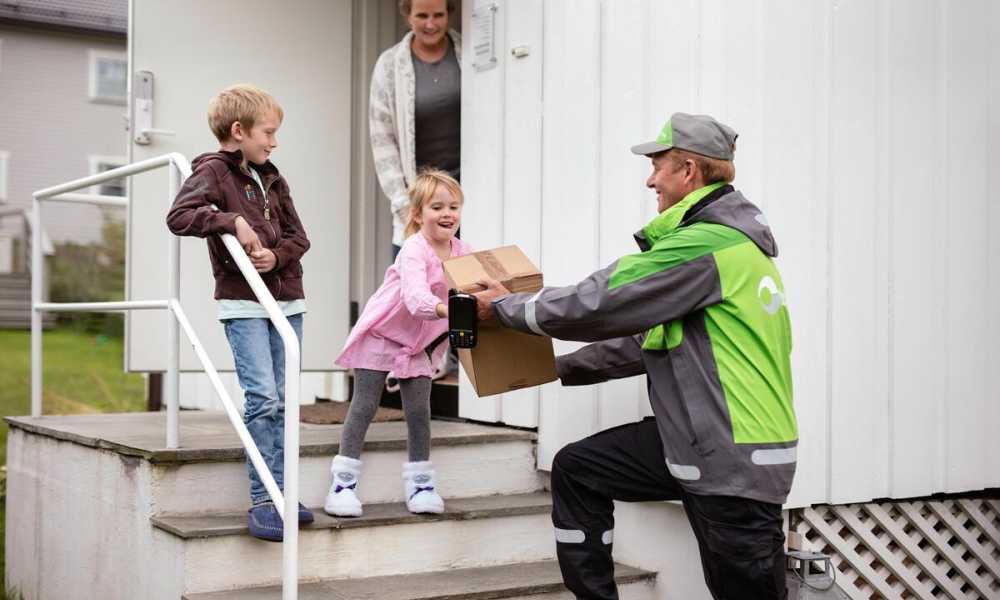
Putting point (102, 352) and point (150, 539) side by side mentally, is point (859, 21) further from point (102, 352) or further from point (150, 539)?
point (102, 352)

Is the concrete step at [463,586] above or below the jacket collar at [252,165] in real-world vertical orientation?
below

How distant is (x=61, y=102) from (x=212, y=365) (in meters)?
22.1

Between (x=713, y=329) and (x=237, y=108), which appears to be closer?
(x=713, y=329)

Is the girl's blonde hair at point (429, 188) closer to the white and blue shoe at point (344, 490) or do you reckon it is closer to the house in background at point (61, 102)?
the white and blue shoe at point (344, 490)

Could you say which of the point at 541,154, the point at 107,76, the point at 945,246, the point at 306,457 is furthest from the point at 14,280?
the point at 945,246

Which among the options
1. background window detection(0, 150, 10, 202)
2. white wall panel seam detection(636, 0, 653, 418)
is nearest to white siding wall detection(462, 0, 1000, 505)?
white wall panel seam detection(636, 0, 653, 418)

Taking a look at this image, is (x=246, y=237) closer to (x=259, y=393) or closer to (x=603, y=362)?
(x=259, y=393)

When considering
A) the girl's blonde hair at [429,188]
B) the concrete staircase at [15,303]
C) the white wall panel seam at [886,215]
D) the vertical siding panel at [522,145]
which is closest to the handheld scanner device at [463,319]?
the girl's blonde hair at [429,188]

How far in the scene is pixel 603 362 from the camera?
12.7ft

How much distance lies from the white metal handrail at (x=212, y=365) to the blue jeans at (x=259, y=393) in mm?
88

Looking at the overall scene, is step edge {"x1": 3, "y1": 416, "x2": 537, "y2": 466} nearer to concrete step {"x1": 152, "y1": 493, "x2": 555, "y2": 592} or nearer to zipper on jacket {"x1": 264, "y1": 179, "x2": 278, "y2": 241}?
concrete step {"x1": 152, "y1": 493, "x2": 555, "y2": 592}

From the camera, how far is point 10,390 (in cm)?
1248

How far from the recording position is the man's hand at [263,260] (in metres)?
3.87

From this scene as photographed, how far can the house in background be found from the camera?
938 inches
